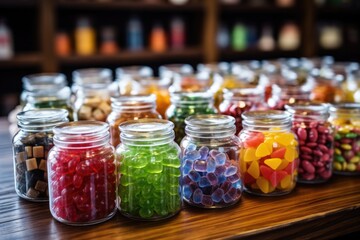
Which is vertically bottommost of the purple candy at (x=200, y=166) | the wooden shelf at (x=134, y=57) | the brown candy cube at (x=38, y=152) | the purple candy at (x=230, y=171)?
the purple candy at (x=230, y=171)

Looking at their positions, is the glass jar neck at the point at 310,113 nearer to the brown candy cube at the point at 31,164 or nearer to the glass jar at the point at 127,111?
the glass jar at the point at 127,111

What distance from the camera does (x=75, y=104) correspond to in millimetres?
1332

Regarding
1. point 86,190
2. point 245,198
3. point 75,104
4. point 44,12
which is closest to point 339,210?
point 245,198

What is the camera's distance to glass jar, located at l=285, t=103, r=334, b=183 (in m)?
1.08

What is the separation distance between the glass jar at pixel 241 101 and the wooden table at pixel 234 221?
0.26m

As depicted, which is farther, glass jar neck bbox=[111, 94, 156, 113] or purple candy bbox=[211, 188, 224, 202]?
glass jar neck bbox=[111, 94, 156, 113]

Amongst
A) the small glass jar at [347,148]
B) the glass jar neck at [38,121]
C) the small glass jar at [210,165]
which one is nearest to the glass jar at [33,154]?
the glass jar neck at [38,121]

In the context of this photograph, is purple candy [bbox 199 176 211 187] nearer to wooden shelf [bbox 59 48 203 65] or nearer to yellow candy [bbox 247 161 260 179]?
yellow candy [bbox 247 161 260 179]

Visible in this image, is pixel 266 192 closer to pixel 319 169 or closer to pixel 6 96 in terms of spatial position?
pixel 319 169

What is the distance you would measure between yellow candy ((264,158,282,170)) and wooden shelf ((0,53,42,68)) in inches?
82.0

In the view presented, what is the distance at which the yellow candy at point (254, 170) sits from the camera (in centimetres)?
100

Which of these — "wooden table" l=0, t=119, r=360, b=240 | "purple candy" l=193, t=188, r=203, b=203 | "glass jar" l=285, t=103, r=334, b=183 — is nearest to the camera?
"wooden table" l=0, t=119, r=360, b=240

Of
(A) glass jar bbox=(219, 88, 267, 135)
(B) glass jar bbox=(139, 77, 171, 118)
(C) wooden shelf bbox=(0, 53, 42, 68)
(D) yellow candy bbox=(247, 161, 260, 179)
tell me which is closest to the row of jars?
(D) yellow candy bbox=(247, 161, 260, 179)

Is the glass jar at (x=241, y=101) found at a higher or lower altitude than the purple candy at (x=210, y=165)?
higher
